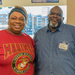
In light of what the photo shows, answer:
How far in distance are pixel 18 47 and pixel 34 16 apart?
1.18 metres

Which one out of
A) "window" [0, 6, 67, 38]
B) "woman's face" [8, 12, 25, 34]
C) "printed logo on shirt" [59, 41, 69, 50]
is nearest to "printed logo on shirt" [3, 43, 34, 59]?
"woman's face" [8, 12, 25, 34]

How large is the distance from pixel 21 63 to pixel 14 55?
149mm

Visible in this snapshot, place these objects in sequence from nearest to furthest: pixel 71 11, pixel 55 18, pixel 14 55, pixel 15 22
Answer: pixel 14 55
pixel 15 22
pixel 55 18
pixel 71 11

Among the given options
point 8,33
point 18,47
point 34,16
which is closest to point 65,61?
point 18,47

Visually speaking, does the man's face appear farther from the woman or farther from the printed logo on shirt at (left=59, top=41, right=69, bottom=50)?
the woman

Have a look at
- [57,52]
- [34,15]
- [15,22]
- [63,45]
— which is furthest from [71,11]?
[15,22]

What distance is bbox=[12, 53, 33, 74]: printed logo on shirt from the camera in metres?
0.98

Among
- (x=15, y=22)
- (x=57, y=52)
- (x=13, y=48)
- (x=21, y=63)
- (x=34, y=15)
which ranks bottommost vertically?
(x=21, y=63)

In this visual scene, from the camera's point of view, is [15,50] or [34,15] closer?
[15,50]

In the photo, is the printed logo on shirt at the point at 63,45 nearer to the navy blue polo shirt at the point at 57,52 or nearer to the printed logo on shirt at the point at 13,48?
the navy blue polo shirt at the point at 57,52

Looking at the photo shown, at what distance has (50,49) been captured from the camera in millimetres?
1170

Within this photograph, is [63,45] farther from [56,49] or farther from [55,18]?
[55,18]

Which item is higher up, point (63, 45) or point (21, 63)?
point (63, 45)

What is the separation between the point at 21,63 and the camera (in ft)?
3.40
